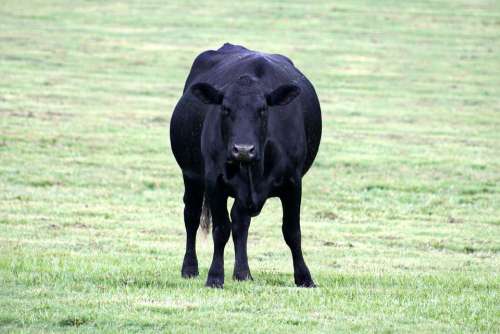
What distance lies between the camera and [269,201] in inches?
825

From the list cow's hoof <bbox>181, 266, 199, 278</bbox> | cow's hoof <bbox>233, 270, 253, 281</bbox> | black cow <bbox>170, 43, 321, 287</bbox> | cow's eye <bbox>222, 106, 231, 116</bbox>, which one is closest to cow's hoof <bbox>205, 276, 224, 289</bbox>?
black cow <bbox>170, 43, 321, 287</bbox>

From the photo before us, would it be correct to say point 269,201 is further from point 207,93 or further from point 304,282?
point 207,93

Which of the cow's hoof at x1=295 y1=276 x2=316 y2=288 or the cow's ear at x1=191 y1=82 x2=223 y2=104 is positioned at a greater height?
the cow's ear at x1=191 y1=82 x2=223 y2=104

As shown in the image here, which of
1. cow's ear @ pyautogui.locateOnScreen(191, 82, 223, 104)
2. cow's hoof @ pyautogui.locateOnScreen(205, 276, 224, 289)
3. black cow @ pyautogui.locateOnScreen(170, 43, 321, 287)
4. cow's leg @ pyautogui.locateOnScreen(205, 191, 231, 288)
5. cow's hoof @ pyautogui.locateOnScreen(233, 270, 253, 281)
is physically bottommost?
cow's hoof @ pyautogui.locateOnScreen(233, 270, 253, 281)

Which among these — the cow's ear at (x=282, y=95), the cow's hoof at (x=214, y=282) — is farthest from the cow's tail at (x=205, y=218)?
the cow's ear at (x=282, y=95)

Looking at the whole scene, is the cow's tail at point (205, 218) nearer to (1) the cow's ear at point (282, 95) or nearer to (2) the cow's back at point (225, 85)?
(2) the cow's back at point (225, 85)

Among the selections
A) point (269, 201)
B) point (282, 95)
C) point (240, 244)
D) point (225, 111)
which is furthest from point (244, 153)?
point (269, 201)

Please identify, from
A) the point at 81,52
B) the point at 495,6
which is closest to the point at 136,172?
the point at 81,52

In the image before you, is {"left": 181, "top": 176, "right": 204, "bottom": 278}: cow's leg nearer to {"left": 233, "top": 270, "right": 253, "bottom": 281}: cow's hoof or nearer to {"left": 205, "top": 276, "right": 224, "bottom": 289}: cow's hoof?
{"left": 233, "top": 270, "right": 253, "bottom": 281}: cow's hoof

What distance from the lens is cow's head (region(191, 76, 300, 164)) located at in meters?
9.66

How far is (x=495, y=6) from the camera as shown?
58.3m

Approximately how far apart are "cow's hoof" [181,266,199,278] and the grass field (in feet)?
0.65

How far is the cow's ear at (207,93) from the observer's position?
10164 millimetres

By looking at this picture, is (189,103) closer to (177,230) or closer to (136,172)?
(177,230)
